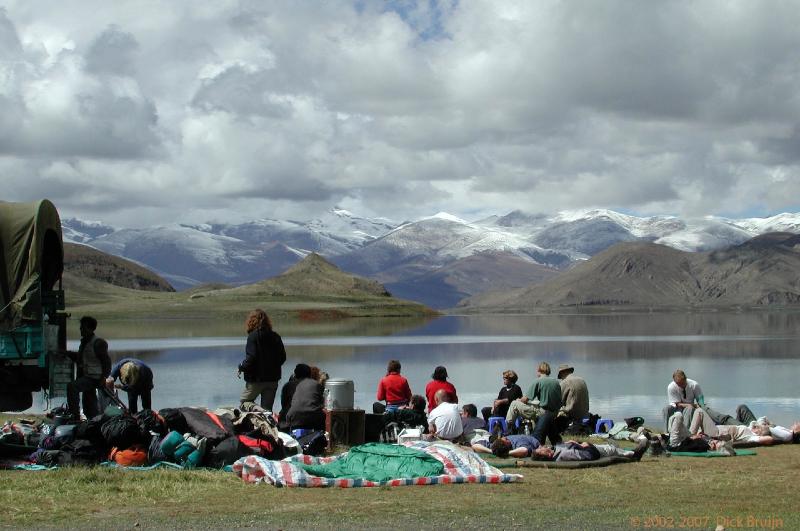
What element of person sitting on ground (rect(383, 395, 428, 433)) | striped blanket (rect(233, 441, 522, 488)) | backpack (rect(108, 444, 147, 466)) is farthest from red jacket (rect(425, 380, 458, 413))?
backpack (rect(108, 444, 147, 466))

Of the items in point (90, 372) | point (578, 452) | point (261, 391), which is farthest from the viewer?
point (261, 391)

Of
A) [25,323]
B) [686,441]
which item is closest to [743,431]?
[686,441]

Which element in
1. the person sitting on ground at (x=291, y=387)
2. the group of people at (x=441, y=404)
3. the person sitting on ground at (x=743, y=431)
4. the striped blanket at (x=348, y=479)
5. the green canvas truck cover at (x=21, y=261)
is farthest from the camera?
the person sitting on ground at (x=291, y=387)

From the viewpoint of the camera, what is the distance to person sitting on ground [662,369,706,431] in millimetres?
20250

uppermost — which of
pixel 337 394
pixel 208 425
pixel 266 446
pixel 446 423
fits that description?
pixel 337 394

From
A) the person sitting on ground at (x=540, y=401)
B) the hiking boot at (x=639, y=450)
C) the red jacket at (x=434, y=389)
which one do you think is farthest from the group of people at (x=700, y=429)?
the red jacket at (x=434, y=389)

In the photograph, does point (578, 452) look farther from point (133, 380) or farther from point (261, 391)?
point (133, 380)

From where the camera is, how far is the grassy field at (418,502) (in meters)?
12.2

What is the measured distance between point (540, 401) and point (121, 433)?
7.68 metres

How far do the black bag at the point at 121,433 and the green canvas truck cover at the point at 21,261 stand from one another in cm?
436

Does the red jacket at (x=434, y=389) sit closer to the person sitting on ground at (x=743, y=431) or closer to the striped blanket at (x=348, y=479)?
the person sitting on ground at (x=743, y=431)

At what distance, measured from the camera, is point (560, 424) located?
66.3 ft

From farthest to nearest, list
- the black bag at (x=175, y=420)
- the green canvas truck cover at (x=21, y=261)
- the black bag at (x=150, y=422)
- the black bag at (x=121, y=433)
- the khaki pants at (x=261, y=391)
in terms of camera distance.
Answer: the khaki pants at (x=261, y=391) < the green canvas truck cover at (x=21, y=261) < the black bag at (x=175, y=420) < the black bag at (x=150, y=422) < the black bag at (x=121, y=433)

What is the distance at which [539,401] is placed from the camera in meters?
20.3
